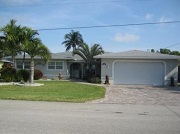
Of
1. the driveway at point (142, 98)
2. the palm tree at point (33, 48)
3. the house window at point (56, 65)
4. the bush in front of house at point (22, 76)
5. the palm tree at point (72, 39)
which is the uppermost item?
the palm tree at point (72, 39)

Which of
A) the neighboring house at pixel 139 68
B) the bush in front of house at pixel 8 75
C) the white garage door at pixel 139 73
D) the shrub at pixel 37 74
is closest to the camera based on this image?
the bush in front of house at pixel 8 75

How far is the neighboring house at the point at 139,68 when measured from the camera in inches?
1077

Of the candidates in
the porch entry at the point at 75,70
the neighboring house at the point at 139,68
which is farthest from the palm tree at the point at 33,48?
the porch entry at the point at 75,70

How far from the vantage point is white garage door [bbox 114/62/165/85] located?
27.6m

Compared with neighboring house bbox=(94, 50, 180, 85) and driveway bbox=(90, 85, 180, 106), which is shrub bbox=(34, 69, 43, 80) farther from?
driveway bbox=(90, 85, 180, 106)

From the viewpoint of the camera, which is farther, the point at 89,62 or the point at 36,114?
the point at 89,62

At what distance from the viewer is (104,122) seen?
27.2 ft

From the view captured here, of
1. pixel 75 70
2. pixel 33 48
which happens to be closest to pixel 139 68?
pixel 33 48

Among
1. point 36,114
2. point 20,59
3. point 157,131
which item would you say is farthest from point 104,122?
point 20,59

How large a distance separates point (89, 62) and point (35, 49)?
11.0 metres

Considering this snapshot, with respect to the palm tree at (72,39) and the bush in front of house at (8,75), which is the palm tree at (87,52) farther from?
the palm tree at (72,39)

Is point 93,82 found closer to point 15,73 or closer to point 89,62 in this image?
point 89,62

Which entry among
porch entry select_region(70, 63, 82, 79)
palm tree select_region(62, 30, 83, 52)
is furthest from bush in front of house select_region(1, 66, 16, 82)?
palm tree select_region(62, 30, 83, 52)

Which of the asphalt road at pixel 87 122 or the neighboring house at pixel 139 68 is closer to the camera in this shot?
the asphalt road at pixel 87 122
